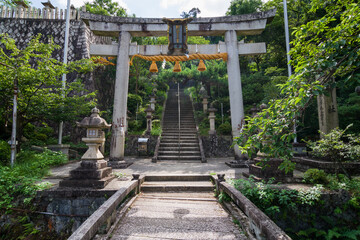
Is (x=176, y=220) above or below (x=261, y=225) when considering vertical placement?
below

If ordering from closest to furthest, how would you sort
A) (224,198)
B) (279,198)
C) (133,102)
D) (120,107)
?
(279,198), (224,198), (120,107), (133,102)

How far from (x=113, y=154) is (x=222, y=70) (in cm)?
1293

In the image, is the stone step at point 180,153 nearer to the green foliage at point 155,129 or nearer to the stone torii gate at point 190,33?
the green foliage at point 155,129

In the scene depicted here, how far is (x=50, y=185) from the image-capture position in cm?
447

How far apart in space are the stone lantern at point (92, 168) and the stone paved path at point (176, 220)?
113cm

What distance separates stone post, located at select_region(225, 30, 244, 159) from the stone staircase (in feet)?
9.05

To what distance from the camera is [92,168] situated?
15.1 ft

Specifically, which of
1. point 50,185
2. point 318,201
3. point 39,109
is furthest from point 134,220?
point 39,109

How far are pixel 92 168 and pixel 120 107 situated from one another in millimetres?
4119

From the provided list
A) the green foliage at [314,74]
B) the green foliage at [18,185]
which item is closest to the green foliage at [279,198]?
the green foliage at [314,74]

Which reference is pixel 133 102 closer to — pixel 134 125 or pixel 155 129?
pixel 134 125

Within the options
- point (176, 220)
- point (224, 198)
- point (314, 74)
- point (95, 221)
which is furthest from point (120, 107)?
point (314, 74)

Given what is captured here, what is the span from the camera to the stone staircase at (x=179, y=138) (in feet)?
32.2

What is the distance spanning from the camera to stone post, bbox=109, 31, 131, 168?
792 centimetres
